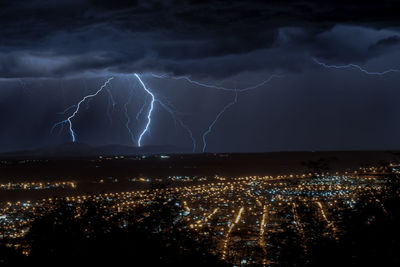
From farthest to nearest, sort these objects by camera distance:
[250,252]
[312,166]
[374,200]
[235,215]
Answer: [235,215] → [312,166] → [250,252] → [374,200]

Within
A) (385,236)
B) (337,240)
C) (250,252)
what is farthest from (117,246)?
(250,252)

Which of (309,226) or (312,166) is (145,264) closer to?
(309,226)

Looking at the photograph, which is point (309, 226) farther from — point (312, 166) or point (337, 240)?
point (312, 166)

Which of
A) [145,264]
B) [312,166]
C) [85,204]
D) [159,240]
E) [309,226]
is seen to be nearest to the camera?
[145,264]

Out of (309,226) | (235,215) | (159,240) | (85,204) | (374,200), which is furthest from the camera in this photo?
(235,215)

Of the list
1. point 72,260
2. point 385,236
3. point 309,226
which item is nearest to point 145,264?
point 72,260

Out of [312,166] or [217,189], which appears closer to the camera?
[312,166]

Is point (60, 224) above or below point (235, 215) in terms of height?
above

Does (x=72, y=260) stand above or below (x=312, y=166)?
below

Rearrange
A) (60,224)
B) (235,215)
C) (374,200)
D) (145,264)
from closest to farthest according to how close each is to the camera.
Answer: (145,264) → (60,224) → (374,200) → (235,215)
